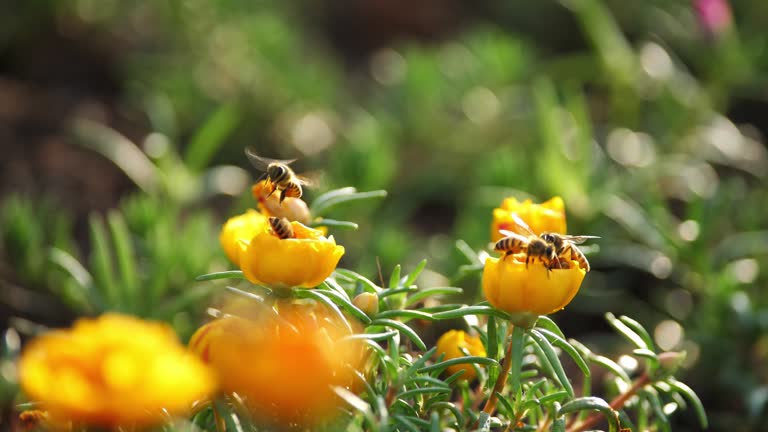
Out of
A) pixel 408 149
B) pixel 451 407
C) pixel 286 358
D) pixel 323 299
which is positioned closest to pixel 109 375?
pixel 286 358

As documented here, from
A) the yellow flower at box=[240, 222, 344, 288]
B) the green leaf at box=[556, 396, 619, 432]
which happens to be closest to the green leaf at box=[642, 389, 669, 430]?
the green leaf at box=[556, 396, 619, 432]

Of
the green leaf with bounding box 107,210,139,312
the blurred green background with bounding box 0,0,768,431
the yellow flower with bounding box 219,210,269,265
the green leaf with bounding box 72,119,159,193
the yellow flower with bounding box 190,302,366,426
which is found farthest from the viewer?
the green leaf with bounding box 72,119,159,193

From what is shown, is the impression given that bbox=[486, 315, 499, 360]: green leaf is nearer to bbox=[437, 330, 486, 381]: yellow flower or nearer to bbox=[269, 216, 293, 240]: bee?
bbox=[437, 330, 486, 381]: yellow flower

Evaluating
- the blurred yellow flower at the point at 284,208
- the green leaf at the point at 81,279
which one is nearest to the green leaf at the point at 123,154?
the green leaf at the point at 81,279

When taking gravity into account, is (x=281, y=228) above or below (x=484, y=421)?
above

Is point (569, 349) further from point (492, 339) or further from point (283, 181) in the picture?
point (283, 181)

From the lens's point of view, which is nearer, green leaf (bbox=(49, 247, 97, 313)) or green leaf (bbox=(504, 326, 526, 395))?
green leaf (bbox=(504, 326, 526, 395))

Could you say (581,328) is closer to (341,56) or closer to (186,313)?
(186,313)
